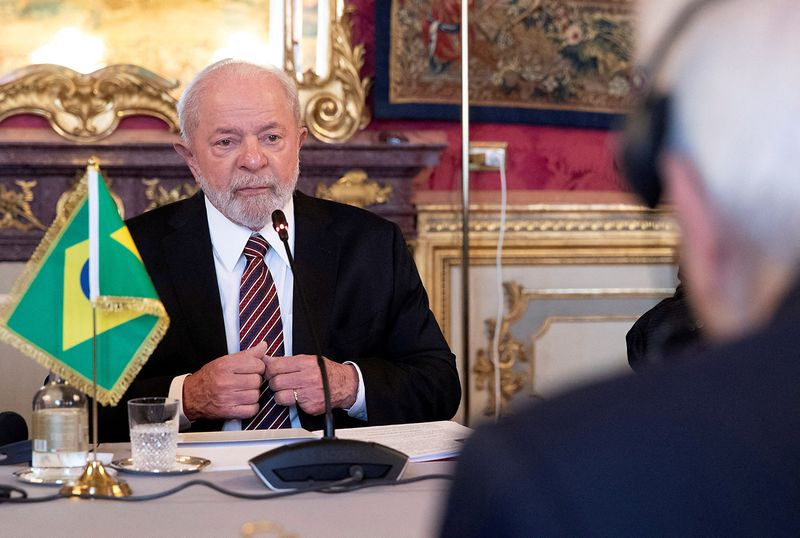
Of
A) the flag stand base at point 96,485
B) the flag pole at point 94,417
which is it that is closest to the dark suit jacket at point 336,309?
the flag pole at point 94,417

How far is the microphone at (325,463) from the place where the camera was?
62.6 inches

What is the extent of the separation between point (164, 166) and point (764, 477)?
3500 millimetres

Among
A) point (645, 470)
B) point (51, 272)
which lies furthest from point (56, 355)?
point (645, 470)

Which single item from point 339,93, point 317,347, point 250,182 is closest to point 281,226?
point 317,347

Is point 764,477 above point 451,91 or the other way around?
the other way around

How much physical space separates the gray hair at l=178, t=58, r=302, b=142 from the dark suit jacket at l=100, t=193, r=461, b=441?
0.19 metres

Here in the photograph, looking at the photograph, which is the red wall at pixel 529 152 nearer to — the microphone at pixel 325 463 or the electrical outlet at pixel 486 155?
the electrical outlet at pixel 486 155

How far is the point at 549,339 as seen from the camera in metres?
4.22

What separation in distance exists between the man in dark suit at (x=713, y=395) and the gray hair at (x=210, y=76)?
2.07m

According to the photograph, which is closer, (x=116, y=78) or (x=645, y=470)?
(x=645, y=470)

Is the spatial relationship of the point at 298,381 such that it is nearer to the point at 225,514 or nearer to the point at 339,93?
the point at 225,514

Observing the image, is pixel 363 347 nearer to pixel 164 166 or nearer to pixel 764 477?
pixel 164 166

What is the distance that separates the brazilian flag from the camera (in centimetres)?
175

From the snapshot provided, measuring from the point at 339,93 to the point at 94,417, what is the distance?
244 cm
